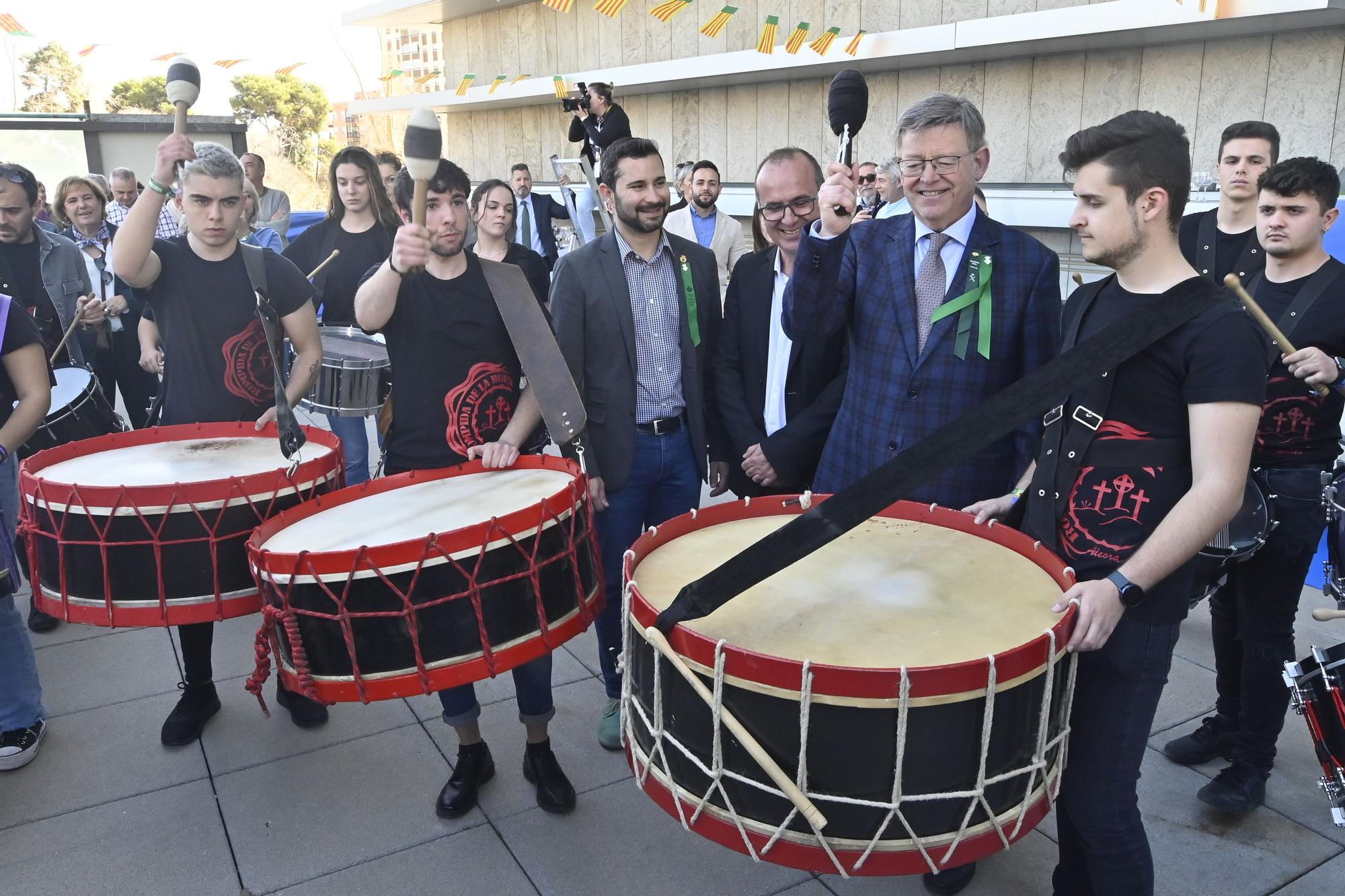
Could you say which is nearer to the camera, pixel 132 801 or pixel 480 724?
pixel 132 801

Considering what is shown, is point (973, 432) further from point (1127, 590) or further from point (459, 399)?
point (459, 399)

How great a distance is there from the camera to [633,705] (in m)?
1.89

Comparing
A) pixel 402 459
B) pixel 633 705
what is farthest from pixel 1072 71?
pixel 633 705

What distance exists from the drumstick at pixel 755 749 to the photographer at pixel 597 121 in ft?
7.33

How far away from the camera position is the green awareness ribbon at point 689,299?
325 cm

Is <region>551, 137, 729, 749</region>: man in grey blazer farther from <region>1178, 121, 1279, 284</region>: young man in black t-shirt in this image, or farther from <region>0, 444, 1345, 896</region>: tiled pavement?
<region>1178, 121, 1279, 284</region>: young man in black t-shirt

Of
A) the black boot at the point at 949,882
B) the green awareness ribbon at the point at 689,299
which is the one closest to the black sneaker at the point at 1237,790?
the black boot at the point at 949,882

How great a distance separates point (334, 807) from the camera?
9.73ft

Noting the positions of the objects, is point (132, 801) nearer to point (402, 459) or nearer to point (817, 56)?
point (402, 459)

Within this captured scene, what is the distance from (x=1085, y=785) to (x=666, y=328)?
6.26 feet

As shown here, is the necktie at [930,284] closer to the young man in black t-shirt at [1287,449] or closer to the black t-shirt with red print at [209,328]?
the young man in black t-shirt at [1287,449]

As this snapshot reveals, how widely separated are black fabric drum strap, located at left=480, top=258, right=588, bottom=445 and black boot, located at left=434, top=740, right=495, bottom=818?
104 centimetres

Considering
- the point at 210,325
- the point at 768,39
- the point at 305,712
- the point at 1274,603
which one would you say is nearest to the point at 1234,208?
the point at 1274,603

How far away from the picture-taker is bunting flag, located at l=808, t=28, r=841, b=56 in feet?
34.8
